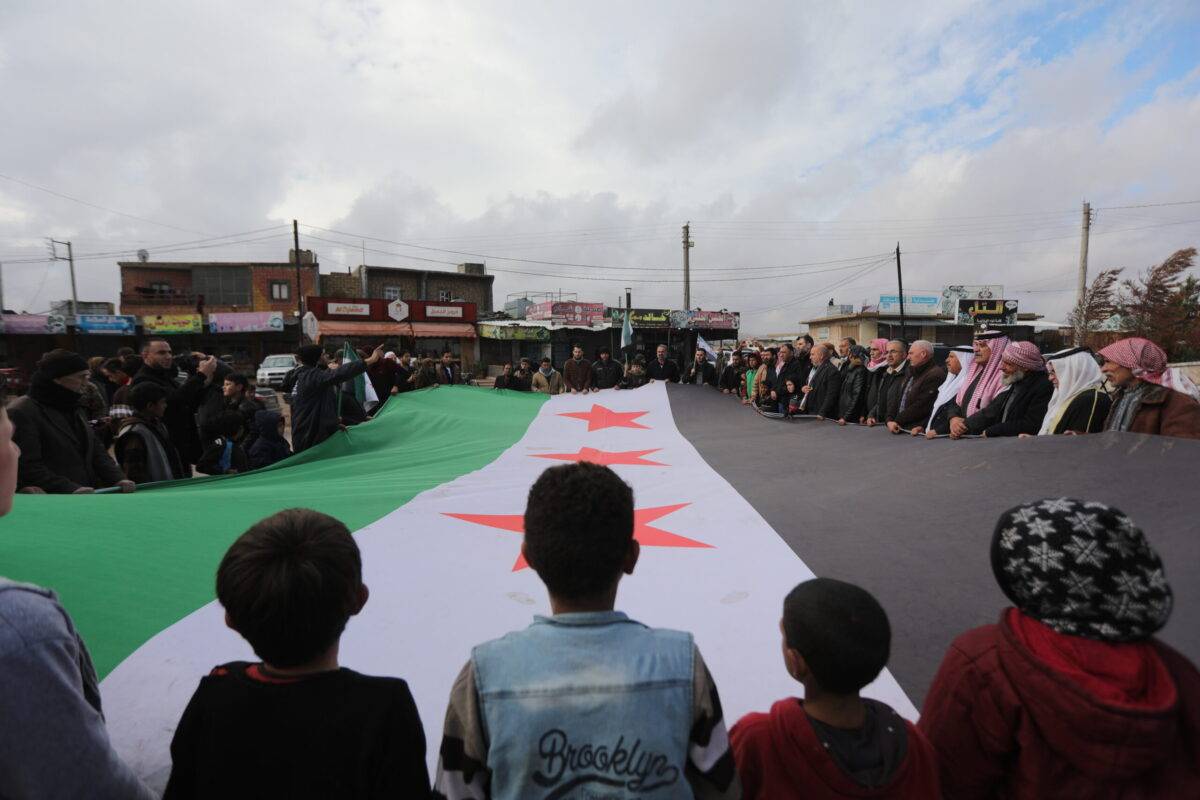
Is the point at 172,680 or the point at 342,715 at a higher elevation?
the point at 342,715

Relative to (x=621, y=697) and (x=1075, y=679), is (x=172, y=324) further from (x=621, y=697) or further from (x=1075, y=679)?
(x=1075, y=679)

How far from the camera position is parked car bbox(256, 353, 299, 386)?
21219mm

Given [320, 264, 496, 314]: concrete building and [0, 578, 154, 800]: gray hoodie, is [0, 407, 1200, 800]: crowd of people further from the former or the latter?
[320, 264, 496, 314]: concrete building

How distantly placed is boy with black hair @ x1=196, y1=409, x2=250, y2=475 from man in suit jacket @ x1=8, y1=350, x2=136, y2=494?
126 cm

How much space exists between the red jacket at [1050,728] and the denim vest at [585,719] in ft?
1.93

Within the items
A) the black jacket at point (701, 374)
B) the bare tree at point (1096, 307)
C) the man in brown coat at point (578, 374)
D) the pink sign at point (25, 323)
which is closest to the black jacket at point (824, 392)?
the man in brown coat at point (578, 374)

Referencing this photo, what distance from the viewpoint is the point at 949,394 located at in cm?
469

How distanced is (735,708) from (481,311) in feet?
122

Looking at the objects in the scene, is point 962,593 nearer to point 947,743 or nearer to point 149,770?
point 947,743

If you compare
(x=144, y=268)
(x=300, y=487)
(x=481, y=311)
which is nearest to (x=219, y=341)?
(x=144, y=268)

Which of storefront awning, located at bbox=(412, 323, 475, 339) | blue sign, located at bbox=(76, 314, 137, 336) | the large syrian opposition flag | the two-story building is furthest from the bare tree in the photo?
blue sign, located at bbox=(76, 314, 137, 336)

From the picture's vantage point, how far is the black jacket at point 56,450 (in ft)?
9.34

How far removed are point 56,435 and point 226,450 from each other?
5.20ft

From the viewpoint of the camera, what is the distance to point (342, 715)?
999 millimetres
